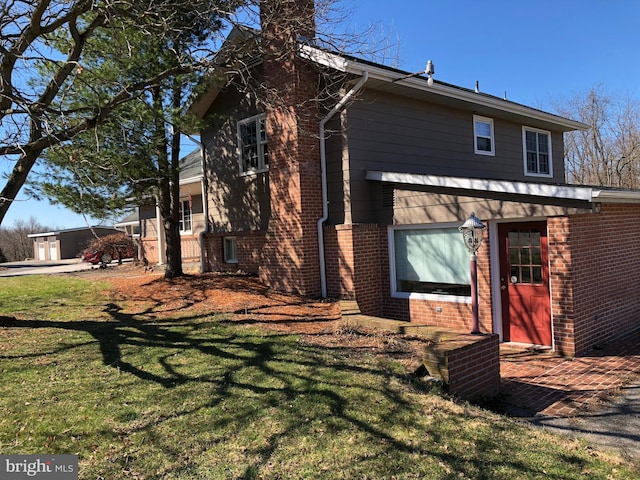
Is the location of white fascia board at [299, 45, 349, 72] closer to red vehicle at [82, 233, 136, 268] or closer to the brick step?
the brick step

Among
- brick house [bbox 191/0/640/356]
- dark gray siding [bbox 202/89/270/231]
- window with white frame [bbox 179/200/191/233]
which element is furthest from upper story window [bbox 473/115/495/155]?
window with white frame [bbox 179/200/191/233]

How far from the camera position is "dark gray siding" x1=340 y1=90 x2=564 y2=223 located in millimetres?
9914

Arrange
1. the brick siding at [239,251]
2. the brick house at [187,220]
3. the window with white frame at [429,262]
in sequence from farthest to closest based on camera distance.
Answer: the brick house at [187,220] < the brick siding at [239,251] < the window with white frame at [429,262]

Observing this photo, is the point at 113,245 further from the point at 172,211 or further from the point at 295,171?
the point at 295,171

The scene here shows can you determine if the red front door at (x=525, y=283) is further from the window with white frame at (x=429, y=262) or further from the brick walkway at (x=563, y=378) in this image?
the window with white frame at (x=429, y=262)

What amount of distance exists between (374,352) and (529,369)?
108 inches

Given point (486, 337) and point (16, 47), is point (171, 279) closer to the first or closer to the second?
point (16, 47)

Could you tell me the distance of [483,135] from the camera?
44.3 ft

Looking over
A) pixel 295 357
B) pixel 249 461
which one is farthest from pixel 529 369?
pixel 249 461

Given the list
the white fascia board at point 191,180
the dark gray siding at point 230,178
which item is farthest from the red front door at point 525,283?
the white fascia board at point 191,180

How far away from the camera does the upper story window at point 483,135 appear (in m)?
13.2

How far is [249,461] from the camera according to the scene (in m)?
3.70

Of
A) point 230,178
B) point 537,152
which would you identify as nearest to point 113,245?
point 230,178

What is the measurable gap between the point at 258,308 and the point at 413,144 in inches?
217
